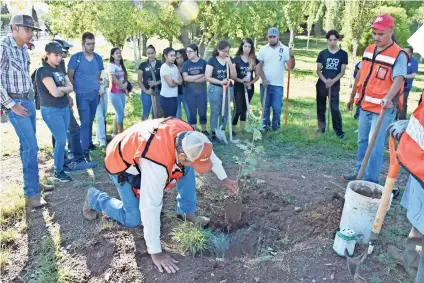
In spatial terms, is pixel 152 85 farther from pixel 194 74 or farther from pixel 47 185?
pixel 47 185

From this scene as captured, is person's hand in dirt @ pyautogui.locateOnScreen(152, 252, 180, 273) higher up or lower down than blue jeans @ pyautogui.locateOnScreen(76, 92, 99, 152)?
lower down

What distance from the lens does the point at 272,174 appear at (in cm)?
525

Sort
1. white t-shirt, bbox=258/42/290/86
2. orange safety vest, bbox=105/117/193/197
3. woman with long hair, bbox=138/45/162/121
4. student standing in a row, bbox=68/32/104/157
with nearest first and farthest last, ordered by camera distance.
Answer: orange safety vest, bbox=105/117/193/197 < student standing in a row, bbox=68/32/104/157 < woman with long hair, bbox=138/45/162/121 < white t-shirt, bbox=258/42/290/86

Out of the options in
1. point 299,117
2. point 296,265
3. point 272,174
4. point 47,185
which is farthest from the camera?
point 299,117

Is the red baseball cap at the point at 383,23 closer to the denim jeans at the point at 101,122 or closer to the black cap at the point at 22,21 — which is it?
the black cap at the point at 22,21

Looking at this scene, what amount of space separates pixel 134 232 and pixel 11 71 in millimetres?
2151

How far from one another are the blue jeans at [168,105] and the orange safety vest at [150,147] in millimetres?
3312

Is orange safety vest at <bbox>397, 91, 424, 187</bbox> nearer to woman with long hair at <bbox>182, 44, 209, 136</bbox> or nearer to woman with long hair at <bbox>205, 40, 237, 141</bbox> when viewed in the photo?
woman with long hair at <bbox>205, 40, 237, 141</bbox>

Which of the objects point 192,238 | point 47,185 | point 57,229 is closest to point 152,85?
point 47,185

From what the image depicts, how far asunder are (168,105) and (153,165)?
150 inches

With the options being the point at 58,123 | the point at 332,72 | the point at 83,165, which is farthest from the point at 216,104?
the point at 58,123

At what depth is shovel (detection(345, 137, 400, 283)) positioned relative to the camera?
2.88 metres

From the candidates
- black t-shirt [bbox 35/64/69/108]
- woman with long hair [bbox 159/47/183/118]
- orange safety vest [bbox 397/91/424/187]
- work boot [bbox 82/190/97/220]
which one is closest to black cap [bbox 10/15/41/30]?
black t-shirt [bbox 35/64/69/108]

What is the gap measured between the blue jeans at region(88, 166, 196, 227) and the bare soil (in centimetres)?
23
